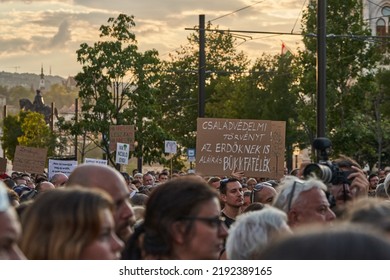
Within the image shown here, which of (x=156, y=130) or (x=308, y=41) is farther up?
(x=308, y=41)

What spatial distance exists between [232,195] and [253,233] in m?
6.33

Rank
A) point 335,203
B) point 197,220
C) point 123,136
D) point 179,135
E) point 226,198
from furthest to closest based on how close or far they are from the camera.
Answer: point 179,135 → point 123,136 → point 226,198 → point 335,203 → point 197,220

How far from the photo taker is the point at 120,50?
47094 mm

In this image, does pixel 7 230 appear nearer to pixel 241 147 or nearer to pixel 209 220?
pixel 209 220

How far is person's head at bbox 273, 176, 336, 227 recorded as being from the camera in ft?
24.7

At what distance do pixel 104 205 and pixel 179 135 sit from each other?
72184 millimetres

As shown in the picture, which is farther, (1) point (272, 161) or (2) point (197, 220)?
(1) point (272, 161)

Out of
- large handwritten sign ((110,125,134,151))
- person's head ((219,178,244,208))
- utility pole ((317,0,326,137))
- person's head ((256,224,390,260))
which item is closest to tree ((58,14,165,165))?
large handwritten sign ((110,125,134,151))

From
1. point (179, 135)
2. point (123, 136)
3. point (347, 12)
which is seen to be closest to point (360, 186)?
point (123, 136)

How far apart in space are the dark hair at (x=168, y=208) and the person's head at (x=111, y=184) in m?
0.25

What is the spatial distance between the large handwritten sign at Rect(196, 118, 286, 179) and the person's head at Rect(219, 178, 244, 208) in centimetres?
886

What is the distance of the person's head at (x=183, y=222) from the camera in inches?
223

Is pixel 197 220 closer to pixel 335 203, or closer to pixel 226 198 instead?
pixel 335 203

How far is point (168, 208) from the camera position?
570cm
